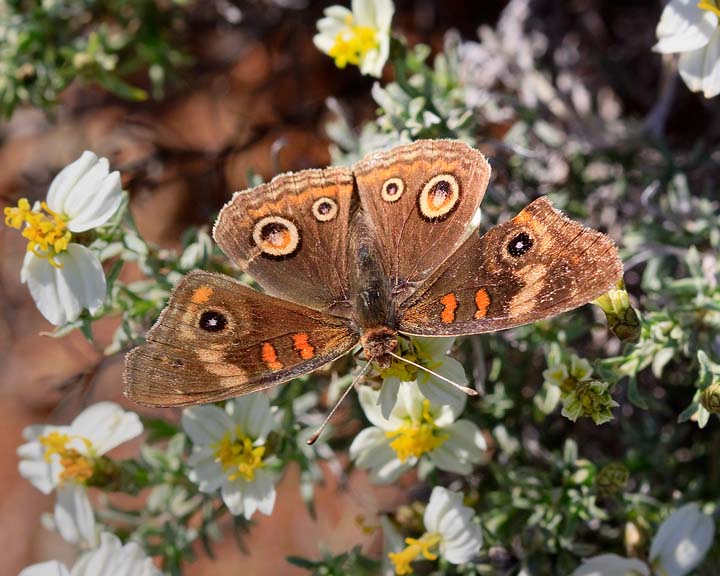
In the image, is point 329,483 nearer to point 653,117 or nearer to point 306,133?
point 306,133

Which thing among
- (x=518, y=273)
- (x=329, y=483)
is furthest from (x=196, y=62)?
(x=518, y=273)

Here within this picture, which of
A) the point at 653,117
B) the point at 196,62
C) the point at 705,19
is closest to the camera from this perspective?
the point at 705,19

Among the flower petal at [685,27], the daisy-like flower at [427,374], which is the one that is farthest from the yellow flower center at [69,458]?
the flower petal at [685,27]

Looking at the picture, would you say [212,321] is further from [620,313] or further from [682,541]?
[682,541]

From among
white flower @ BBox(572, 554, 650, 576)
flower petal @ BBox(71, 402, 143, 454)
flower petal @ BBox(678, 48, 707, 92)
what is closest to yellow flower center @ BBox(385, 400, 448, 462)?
white flower @ BBox(572, 554, 650, 576)

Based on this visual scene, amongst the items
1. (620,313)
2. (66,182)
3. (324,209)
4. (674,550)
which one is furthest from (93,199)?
(674,550)

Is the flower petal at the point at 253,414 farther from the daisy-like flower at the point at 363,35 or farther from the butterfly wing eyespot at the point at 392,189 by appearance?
the daisy-like flower at the point at 363,35
